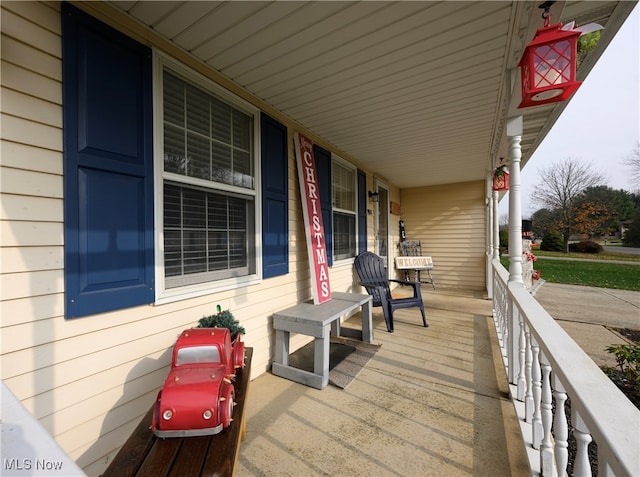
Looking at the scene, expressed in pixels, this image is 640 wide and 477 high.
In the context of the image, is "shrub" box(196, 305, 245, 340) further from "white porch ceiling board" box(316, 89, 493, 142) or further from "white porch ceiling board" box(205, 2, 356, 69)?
"white porch ceiling board" box(316, 89, 493, 142)

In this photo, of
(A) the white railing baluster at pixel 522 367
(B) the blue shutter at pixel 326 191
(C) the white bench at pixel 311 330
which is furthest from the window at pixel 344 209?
(A) the white railing baluster at pixel 522 367

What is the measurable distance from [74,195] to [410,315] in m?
4.25

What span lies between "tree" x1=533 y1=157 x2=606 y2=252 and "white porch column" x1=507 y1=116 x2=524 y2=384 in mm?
21513

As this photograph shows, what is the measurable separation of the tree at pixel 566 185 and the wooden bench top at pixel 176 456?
77.6 feet

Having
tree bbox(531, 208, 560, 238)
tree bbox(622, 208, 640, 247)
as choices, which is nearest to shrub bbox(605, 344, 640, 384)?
tree bbox(531, 208, 560, 238)

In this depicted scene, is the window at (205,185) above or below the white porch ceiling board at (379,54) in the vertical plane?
below

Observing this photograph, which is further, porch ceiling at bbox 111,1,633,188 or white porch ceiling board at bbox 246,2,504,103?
white porch ceiling board at bbox 246,2,504,103

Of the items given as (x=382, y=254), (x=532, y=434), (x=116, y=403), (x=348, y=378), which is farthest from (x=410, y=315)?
Result: (x=116, y=403)

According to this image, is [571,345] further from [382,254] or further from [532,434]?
[382,254]

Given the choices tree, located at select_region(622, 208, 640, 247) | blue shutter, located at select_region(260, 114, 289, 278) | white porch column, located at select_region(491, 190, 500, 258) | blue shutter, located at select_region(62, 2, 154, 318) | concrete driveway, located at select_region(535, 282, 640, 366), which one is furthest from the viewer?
tree, located at select_region(622, 208, 640, 247)

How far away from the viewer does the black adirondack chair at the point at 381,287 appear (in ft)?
11.9

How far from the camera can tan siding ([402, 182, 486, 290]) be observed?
248 inches

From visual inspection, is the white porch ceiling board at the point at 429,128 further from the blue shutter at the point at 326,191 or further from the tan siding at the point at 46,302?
the tan siding at the point at 46,302

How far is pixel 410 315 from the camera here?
4.41 meters
